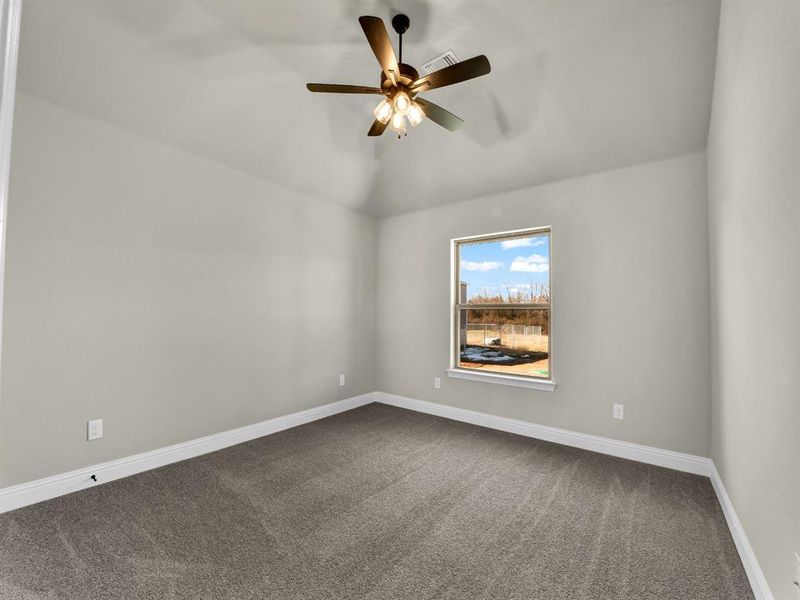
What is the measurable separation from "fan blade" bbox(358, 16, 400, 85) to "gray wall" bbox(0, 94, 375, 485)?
1924 millimetres

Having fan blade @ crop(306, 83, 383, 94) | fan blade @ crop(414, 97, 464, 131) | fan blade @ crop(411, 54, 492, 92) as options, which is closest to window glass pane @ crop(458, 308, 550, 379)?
fan blade @ crop(414, 97, 464, 131)

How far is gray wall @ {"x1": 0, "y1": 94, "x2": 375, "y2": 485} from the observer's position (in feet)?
7.72

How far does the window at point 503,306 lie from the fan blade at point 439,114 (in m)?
1.58

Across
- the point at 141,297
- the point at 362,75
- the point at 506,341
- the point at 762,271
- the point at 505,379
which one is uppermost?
the point at 362,75

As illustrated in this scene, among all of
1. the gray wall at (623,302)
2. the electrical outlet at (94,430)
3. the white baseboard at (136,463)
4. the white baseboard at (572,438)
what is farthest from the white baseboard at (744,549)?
the electrical outlet at (94,430)

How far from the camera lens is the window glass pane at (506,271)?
374 centimetres

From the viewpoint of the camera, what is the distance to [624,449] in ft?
10.2

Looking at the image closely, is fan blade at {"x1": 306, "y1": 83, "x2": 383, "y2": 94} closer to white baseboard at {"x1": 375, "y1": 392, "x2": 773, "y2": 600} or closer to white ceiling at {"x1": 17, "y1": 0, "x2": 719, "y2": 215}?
white ceiling at {"x1": 17, "y1": 0, "x2": 719, "y2": 215}

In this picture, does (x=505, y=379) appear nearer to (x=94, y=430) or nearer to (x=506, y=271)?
(x=506, y=271)

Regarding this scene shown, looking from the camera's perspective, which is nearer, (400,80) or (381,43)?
(381,43)

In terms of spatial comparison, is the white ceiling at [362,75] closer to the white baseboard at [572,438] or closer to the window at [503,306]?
the window at [503,306]

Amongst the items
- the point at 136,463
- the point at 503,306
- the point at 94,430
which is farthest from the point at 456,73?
the point at 136,463

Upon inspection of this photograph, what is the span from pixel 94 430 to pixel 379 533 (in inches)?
81.6

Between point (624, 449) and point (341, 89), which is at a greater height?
point (341, 89)
